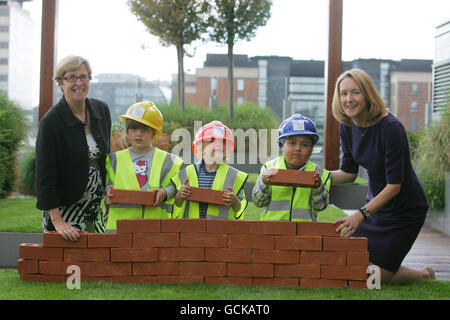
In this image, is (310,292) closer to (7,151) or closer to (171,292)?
(171,292)

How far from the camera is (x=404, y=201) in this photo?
10.2 ft

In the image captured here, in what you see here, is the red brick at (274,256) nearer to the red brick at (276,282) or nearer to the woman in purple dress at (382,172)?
→ the red brick at (276,282)

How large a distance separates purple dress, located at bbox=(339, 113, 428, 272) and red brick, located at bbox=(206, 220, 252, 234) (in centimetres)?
117

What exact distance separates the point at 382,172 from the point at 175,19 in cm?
596

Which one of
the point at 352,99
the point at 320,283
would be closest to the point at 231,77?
the point at 352,99

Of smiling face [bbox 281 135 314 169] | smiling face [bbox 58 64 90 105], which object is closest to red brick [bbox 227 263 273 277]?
smiling face [bbox 281 135 314 169]

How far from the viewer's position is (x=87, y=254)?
245cm

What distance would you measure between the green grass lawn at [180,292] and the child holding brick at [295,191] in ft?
2.03

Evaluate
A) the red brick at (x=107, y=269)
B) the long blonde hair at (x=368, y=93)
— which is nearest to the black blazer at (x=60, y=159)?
the red brick at (x=107, y=269)

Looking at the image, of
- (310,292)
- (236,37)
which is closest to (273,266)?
(310,292)

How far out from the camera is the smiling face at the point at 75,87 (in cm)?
287

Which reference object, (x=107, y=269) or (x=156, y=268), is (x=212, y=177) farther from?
(x=107, y=269)
